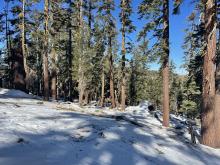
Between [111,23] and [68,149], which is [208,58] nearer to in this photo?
[68,149]

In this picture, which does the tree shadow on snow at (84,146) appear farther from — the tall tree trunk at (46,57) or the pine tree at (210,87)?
the tall tree trunk at (46,57)

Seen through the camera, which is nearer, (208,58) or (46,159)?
(46,159)

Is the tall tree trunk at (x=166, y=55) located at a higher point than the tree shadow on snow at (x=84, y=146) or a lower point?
higher

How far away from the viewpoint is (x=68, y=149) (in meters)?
8.77

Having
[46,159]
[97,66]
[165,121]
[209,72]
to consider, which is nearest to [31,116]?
[46,159]

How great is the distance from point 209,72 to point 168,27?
796cm

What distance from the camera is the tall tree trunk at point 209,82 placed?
13875mm

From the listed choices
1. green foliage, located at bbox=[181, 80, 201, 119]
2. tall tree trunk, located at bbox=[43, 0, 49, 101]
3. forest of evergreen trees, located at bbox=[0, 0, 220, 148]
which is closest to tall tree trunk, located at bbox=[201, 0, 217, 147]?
forest of evergreen trees, located at bbox=[0, 0, 220, 148]

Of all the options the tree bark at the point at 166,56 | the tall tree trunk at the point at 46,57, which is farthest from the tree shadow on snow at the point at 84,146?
the tall tree trunk at the point at 46,57

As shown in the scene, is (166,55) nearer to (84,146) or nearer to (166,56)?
(166,56)

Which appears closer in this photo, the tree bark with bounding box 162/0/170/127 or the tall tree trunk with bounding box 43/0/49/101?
the tree bark with bounding box 162/0/170/127

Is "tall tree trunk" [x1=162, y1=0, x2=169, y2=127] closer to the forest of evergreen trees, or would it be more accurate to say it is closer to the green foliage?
the forest of evergreen trees

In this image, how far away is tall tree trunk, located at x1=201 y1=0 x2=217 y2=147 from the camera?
13875 millimetres

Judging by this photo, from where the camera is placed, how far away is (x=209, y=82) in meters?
13.8
